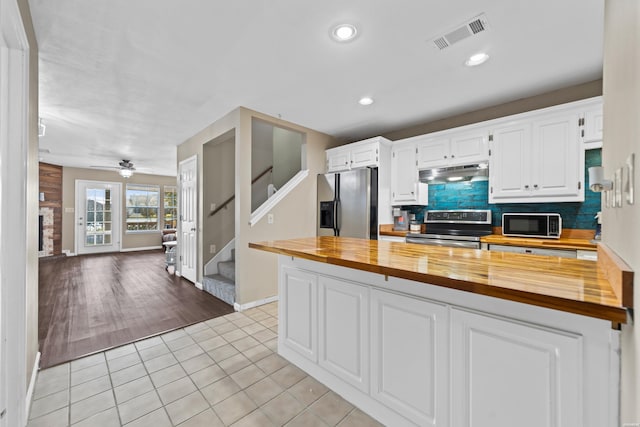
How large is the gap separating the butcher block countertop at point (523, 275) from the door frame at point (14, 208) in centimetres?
148

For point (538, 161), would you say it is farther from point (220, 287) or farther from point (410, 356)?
point (220, 287)

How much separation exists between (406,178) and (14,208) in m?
3.80

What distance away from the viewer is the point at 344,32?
6.34ft

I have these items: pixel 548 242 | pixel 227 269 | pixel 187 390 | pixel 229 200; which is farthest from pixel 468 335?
pixel 229 200

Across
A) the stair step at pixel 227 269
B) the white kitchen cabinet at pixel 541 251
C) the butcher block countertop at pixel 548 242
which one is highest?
the butcher block countertop at pixel 548 242

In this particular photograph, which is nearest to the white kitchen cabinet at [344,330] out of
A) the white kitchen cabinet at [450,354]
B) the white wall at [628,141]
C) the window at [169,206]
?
the white kitchen cabinet at [450,354]

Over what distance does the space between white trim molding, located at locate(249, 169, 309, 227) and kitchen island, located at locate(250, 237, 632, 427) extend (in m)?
1.62

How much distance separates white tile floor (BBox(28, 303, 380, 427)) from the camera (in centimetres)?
157

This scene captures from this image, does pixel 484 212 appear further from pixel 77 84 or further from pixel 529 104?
pixel 77 84

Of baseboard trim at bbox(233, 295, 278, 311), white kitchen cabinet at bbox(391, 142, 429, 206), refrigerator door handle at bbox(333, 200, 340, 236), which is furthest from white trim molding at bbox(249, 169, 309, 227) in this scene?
white kitchen cabinet at bbox(391, 142, 429, 206)

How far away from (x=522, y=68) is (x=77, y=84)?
4.33 metres

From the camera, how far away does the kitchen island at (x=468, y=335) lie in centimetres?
87

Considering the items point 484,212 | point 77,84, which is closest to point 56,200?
point 77,84

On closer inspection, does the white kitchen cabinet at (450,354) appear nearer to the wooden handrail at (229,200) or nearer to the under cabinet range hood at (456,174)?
the under cabinet range hood at (456,174)
